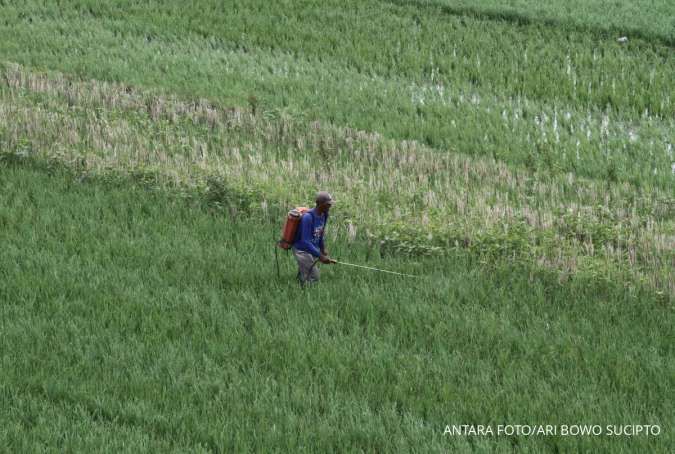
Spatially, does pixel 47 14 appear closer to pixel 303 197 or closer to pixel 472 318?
pixel 303 197

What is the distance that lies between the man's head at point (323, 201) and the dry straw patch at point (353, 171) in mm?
1732

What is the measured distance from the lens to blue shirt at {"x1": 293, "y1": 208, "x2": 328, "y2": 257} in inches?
377

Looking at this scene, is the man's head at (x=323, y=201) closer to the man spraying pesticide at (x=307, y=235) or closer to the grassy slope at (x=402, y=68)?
the man spraying pesticide at (x=307, y=235)

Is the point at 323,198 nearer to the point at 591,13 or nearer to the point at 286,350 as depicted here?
the point at 286,350

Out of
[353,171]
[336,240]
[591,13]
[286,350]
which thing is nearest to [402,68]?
[591,13]

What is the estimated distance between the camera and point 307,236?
962 cm

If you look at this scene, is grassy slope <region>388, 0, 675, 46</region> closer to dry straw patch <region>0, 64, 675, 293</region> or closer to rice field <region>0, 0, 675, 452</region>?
rice field <region>0, 0, 675, 452</region>

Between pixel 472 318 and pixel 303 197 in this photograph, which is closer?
pixel 472 318

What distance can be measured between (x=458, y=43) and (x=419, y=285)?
12.7m

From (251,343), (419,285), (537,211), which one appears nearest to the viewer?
(251,343)

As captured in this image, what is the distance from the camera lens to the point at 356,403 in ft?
24.8

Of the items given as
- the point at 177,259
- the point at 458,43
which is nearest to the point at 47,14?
the point at 458,43

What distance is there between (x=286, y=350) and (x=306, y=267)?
142cm

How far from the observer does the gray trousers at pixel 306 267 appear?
968 cm
